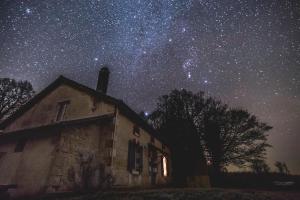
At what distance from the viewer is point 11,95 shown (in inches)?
992

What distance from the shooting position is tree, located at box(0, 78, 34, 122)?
2461 centimetres

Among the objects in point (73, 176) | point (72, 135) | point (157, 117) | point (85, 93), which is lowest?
point (73, 176)

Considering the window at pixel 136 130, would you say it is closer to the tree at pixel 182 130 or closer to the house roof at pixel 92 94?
the house roof at pixel 92 94

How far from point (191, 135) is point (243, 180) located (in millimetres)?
7278

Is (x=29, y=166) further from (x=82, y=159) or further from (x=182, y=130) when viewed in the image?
(x=182, y=130)

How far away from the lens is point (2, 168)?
11.2 metres

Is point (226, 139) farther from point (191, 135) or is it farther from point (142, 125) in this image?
point (142, 125)

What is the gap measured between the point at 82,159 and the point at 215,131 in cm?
1992

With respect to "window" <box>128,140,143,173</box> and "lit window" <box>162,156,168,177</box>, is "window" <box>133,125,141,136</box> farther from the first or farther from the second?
"lit window" <box>162,156,168,177</box>

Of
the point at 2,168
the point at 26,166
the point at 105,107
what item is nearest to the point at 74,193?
the point at 26,166

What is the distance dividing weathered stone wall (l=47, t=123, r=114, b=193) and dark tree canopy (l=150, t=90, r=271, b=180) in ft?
44.7

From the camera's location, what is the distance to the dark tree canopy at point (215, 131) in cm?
2384

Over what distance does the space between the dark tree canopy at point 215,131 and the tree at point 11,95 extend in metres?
20.0

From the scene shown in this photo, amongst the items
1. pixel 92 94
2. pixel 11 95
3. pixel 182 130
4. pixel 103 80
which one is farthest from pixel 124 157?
pixel 11 95
